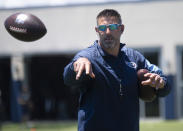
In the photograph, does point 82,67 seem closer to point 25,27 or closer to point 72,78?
point 72,78

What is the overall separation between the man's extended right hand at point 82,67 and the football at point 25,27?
1659mm

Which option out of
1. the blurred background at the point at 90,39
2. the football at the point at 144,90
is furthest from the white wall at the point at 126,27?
the football at the point at 144,90

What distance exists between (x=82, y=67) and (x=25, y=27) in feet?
6.05

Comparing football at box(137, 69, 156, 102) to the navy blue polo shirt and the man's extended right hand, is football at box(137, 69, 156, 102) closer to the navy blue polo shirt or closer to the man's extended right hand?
the navy blue polo shirt

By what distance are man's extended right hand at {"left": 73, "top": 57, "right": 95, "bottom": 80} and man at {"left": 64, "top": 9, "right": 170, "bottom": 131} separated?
0.13 meters

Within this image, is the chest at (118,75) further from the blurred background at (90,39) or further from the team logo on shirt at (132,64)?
the blurred background at (90,39)

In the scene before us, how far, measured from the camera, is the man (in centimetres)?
364

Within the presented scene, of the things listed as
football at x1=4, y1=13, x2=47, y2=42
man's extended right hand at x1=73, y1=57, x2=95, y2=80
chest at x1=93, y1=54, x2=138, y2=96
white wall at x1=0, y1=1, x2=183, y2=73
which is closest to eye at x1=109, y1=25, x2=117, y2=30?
chest at x1=93, y1=54, x2=138, y2=96

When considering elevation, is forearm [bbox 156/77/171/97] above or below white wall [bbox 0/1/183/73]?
above

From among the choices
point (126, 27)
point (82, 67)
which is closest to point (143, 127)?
point (126, 27)

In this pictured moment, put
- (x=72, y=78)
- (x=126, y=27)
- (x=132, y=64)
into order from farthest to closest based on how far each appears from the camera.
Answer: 1. (x=126, y=27)
2. (x=132, y=64)
3. (x=72, y=78)

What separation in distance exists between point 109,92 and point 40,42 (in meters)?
14.1

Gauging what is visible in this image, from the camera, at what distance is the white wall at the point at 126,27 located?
54.2 ft

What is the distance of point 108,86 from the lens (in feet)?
12.0
